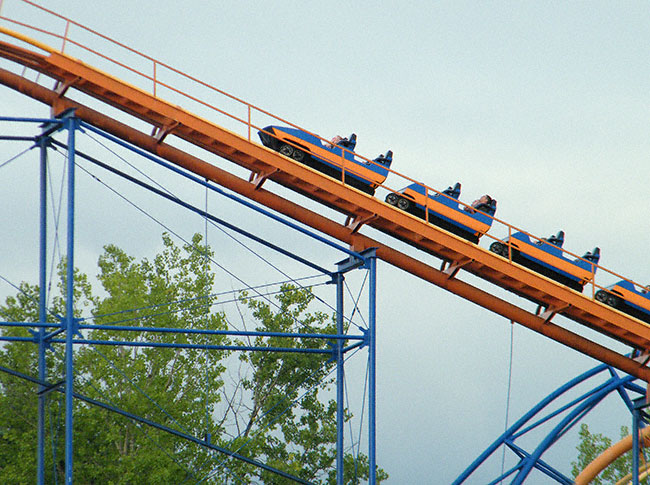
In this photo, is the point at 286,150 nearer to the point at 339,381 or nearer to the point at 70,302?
the point at 339,381

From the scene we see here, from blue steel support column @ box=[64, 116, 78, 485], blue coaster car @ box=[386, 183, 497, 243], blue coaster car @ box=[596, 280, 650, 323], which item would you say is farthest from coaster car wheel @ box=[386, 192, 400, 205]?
blue steel support column @ box=[64, 116, 78, 485]

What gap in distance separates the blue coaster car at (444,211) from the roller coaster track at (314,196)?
468mm

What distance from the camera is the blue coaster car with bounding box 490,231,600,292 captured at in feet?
72.0

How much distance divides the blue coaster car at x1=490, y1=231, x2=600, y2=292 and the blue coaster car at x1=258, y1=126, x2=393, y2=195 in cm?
339

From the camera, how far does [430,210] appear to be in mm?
21562

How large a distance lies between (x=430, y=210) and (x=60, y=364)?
2219cm

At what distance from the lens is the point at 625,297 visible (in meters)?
22.0

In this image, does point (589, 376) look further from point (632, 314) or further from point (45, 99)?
point (45, 99)

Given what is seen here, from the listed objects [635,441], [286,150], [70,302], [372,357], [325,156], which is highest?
[286,150]

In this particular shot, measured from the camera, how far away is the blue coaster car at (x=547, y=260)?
22.0 meters

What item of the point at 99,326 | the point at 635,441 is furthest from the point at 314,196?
the point at 635,441

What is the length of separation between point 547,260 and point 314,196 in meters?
5.78

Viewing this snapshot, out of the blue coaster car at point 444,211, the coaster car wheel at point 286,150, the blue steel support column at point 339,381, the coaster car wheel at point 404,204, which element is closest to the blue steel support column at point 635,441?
the blue coaster car at point 444,211

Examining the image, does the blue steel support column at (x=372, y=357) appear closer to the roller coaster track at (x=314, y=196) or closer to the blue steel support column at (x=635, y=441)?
the roller coaster track at (x=314, y=196)
